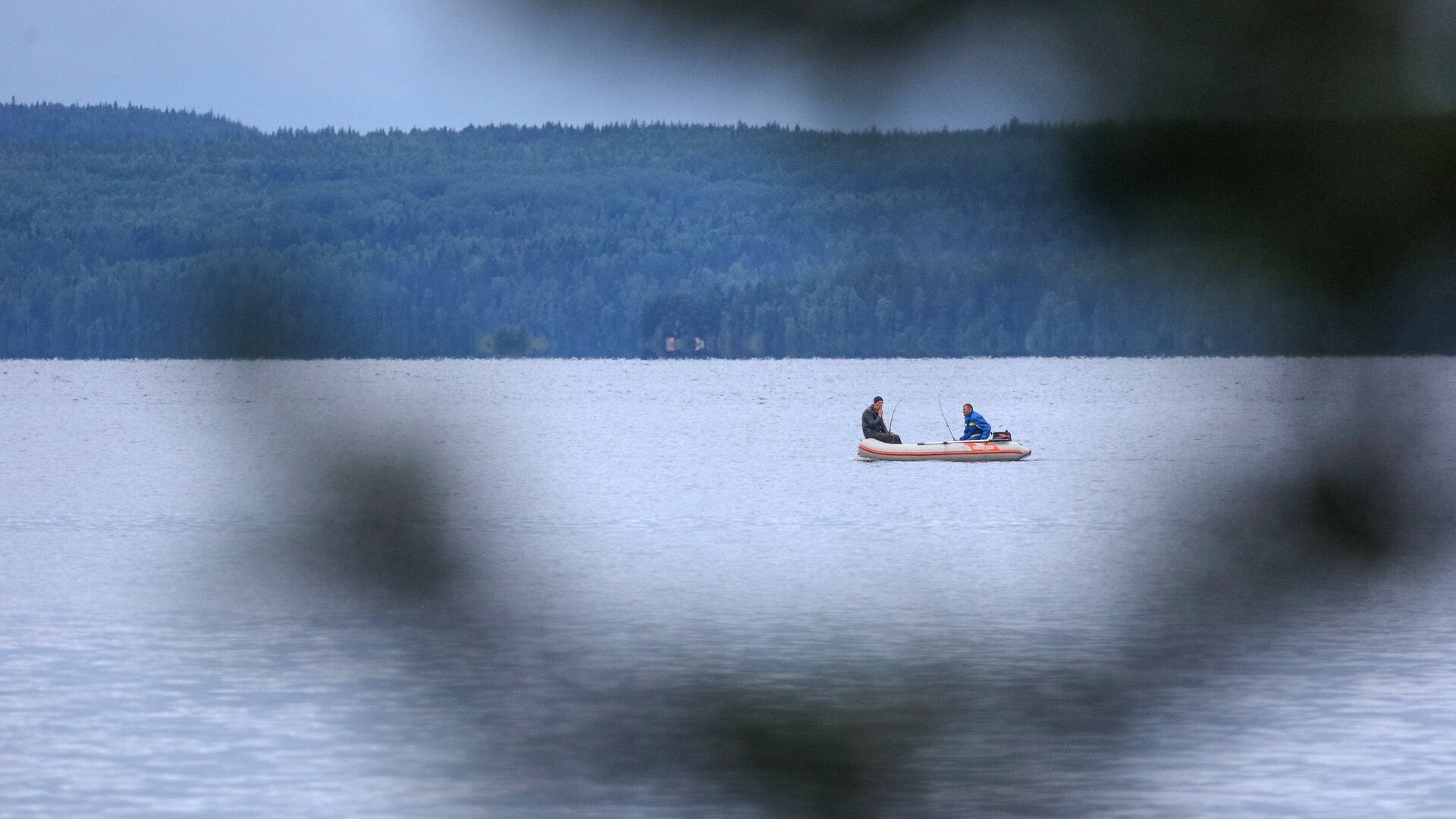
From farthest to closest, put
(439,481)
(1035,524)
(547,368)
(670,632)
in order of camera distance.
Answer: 1. (1035,524)
2. (670,632)
3. (547,368)
4. (439,481)

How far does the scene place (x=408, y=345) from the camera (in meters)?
1.55

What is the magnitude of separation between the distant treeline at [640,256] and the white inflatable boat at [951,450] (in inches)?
2144

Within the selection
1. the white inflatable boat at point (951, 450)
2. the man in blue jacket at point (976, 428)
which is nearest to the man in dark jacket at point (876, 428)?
the white inflatable boat at point (951, 450)

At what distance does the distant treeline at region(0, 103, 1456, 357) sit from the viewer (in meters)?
1.53

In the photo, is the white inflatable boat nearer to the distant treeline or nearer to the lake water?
the lake water

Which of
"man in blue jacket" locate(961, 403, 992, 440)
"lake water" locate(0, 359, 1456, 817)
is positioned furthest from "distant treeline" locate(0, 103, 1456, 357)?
"man in blue jacket" locate(961, 403, 992, 440)

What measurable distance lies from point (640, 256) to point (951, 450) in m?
55.3

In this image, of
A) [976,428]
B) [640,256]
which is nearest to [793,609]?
[640,256]

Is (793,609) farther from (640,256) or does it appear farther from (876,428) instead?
(876,428)

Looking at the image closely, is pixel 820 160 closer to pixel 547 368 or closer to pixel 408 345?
pixel 408 345

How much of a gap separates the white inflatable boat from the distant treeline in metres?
54.5

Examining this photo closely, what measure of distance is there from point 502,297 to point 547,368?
0.78 ft

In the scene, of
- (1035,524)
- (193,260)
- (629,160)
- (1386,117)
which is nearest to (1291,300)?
(1386,117)

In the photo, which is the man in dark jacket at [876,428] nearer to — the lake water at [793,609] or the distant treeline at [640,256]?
the lake water at [793,609]
